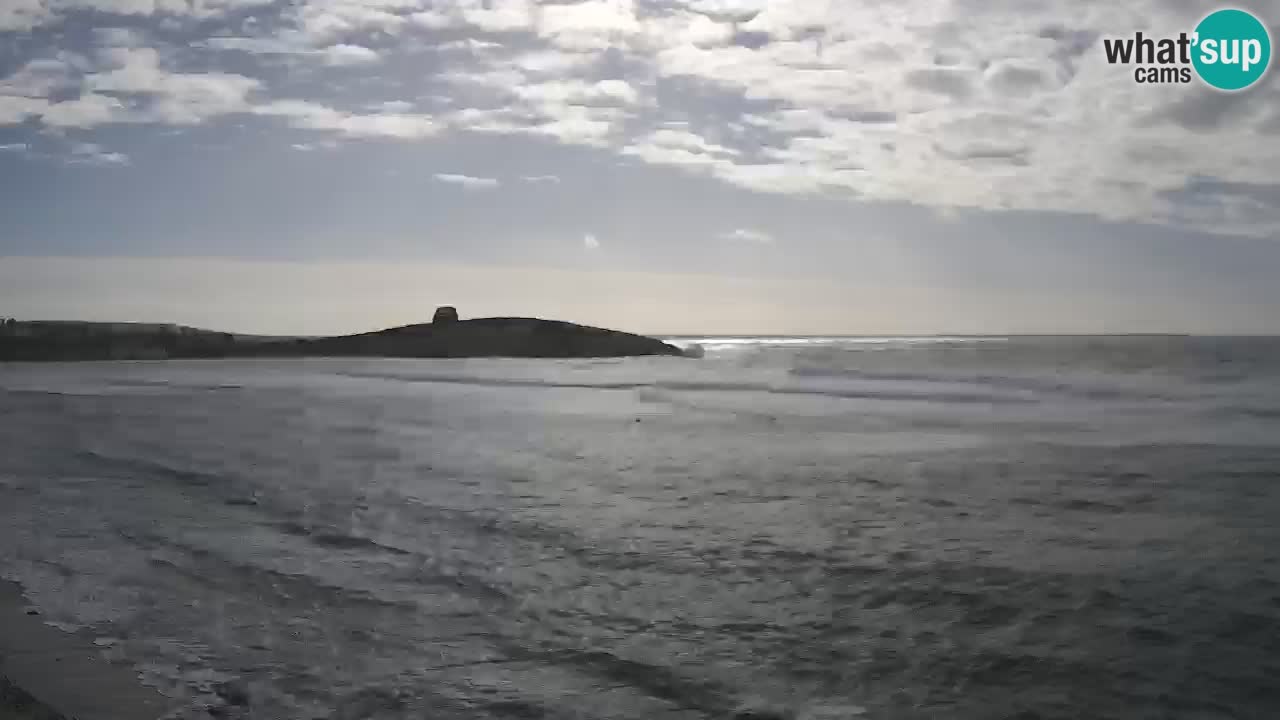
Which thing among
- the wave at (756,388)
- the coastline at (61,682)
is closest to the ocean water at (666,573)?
the coastline at (61,682)

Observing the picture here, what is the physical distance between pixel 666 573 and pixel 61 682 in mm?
9458

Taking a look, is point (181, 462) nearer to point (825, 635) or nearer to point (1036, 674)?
point (825, 635)

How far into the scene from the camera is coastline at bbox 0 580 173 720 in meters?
9.77

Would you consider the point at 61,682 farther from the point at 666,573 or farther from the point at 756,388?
the point at 756,388

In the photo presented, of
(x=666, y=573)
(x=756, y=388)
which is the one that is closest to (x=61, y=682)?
(x=666, y=573)

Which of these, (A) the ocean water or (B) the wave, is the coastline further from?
(B) the wave

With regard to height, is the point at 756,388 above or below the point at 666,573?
above

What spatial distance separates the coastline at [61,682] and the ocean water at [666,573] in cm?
37

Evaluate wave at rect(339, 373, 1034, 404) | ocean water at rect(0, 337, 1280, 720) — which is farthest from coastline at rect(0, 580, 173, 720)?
wave at rect(339, 373, 1034, 404)

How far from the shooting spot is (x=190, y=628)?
43.6ft

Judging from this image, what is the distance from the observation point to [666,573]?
16766mm

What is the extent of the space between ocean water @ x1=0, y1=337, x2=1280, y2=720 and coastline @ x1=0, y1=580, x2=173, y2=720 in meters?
0.37

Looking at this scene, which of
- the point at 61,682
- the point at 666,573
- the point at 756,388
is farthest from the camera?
the point at 756,388

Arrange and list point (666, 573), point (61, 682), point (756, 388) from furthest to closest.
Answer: point (756, 388) < point (666, 573) < point (61, 682)
